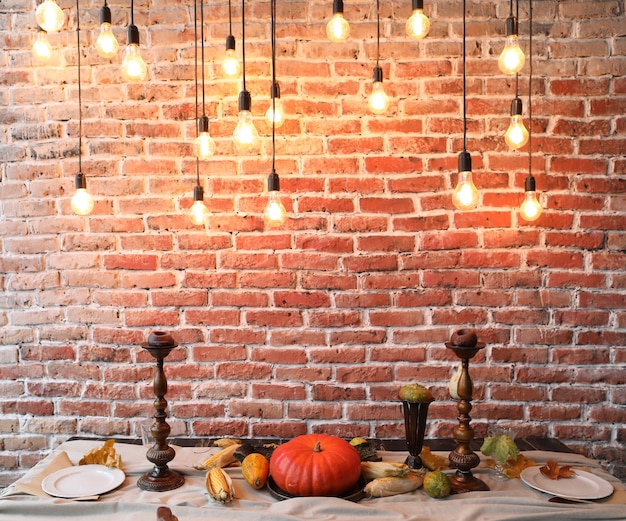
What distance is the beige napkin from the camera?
1.61 m

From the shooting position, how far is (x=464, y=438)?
5.50 feet

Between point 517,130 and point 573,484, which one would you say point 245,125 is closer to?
point 517,130

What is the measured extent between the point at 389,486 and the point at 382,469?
0.25 ft

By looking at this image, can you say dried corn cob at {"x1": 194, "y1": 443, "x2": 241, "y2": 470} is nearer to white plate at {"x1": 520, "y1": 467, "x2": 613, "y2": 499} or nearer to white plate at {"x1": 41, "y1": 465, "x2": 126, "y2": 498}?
white plate at {"x1": 41, "y1": 465, "x2": 126, "y2": 498}

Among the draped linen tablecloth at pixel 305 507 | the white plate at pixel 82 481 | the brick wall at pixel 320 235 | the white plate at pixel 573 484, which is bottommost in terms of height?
the draped linen tablecloth at pixel 305 507

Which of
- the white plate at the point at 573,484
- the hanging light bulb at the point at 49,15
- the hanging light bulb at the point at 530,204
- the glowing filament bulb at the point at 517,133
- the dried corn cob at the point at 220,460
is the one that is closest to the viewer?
the hanging light bulb at the point at 49,15

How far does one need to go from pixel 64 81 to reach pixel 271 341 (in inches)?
51.6

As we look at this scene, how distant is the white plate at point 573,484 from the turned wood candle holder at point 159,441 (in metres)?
1.04

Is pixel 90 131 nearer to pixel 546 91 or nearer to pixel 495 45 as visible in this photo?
pixel 495 45

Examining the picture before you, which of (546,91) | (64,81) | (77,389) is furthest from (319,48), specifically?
(77,389)

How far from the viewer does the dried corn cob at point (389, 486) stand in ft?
5.31

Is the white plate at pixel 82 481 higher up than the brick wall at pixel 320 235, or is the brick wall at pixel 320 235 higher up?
the brick wall at pixel 320 235

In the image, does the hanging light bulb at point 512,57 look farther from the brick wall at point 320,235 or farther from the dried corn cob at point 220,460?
the dried corn cob at point 220,460

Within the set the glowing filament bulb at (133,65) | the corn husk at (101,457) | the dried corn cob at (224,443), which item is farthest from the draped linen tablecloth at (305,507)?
the glowing filament bulb at (133,65)
